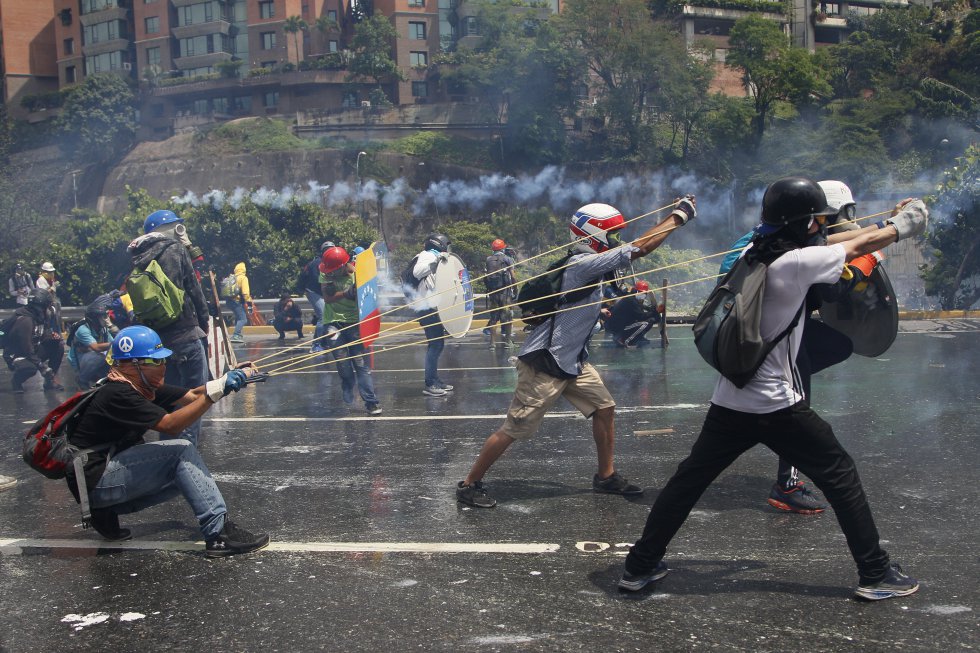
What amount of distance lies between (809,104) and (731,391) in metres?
45.7

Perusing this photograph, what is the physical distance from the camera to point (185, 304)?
7270 millimetres

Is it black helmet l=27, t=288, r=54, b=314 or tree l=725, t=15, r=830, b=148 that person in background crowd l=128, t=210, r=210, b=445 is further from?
tree l=725, t=15, r=830, b=148

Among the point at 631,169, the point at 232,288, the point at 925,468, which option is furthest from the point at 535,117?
the point at 925,468

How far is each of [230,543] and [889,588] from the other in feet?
10.2

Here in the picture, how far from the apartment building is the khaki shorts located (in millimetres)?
79414

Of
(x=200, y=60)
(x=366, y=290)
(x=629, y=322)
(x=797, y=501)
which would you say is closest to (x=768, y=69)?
(x=629, y=322)

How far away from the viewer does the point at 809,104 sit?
46.0m

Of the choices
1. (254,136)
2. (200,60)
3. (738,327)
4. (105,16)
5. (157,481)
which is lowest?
(157,481)

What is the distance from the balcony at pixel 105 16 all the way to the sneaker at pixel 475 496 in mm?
77495

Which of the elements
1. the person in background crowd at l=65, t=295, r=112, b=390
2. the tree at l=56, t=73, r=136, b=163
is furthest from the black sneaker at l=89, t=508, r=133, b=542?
the tree at l=56, t=73, r=136, b=163

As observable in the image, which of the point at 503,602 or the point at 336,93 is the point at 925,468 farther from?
the point at 336,93

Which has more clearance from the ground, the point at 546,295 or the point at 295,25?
the point at 295,25

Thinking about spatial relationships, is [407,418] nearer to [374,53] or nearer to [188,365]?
[188,365]

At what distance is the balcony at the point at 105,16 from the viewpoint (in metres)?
73.5
